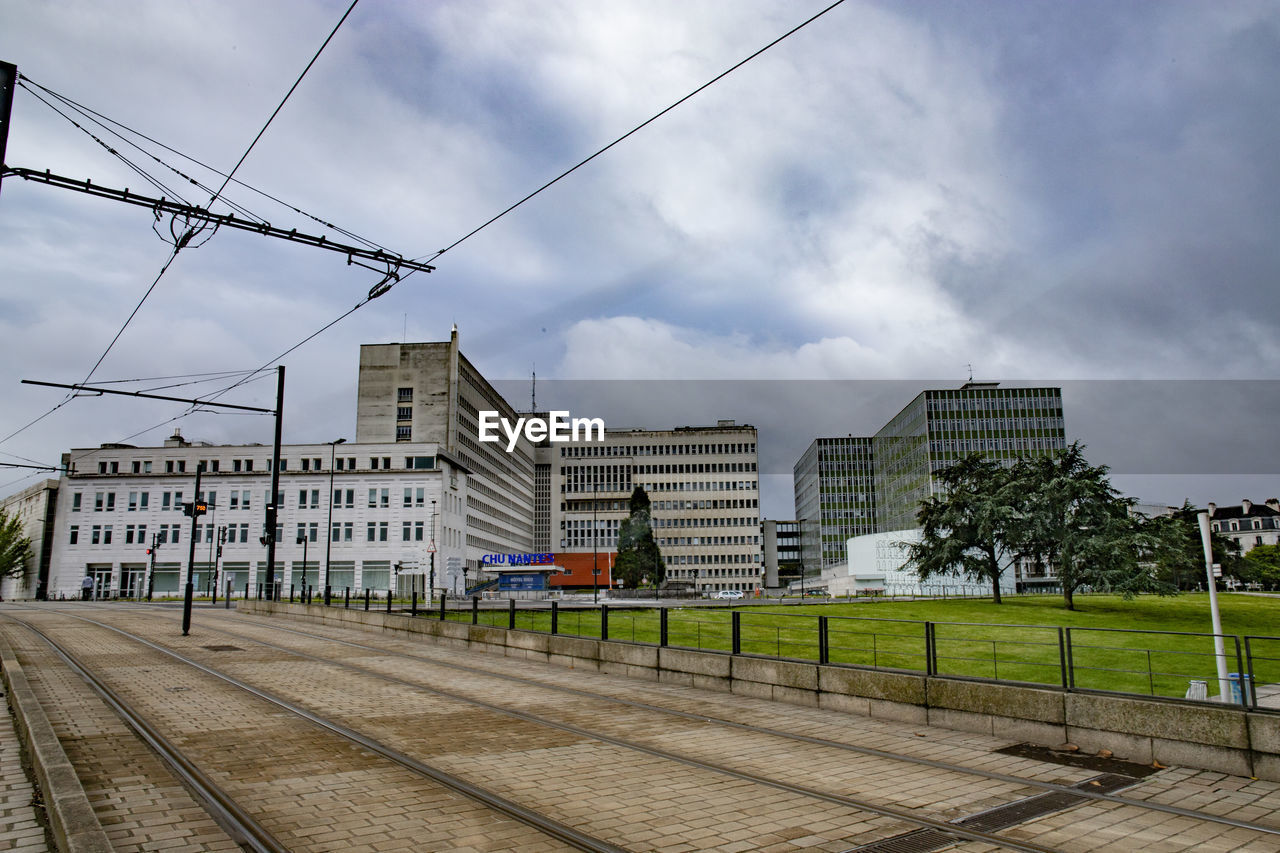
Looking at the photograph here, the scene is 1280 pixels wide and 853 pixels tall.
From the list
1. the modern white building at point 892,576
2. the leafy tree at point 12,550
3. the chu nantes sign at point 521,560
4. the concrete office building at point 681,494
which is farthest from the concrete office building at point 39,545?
the modern white building at point 892,576

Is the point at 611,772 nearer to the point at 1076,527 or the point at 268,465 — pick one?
the point at 1076,527

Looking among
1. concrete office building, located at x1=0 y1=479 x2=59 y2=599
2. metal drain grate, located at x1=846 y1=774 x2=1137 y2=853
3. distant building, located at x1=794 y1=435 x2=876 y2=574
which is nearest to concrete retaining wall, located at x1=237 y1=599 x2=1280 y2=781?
metal drain grate, located at x1=846 y1=774 x2=1137 y2=853

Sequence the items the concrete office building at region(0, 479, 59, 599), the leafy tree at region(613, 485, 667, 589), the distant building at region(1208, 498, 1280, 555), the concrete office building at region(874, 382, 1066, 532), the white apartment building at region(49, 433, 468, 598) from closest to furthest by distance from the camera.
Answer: the white apartment building at region(49, 433, 468, 598) → the concrete office building at region(0, 479, 59, 599) → the concrete office building at region(874, 382, 1066, 532) → the leafy tree at region(613, 485, 667, 589) → the distant building at region(1208, 498, 1280, 555)

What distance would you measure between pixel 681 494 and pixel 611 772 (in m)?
139

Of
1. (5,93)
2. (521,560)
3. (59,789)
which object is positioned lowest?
(59,789)

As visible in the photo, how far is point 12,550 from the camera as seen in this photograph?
270ft

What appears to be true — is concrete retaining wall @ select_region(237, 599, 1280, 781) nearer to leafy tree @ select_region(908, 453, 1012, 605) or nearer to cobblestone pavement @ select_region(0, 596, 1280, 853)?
cobblestone pavement @ select_region(0, 596, 1280, 853)

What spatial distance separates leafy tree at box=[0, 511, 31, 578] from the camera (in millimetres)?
80619

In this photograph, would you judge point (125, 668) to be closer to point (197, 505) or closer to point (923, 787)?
point (197, 505)

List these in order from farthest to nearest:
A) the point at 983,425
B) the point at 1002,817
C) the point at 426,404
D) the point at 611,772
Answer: the point at 983,425
the point at 426,404
the point at 611,772
the point at 1002,817

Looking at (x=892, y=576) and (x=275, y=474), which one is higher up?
(x=275, y=474)

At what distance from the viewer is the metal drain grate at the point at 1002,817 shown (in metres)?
5.95

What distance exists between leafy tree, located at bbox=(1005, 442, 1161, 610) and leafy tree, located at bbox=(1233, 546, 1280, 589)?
61.3m

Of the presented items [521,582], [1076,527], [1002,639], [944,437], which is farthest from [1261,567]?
[1002,639]
